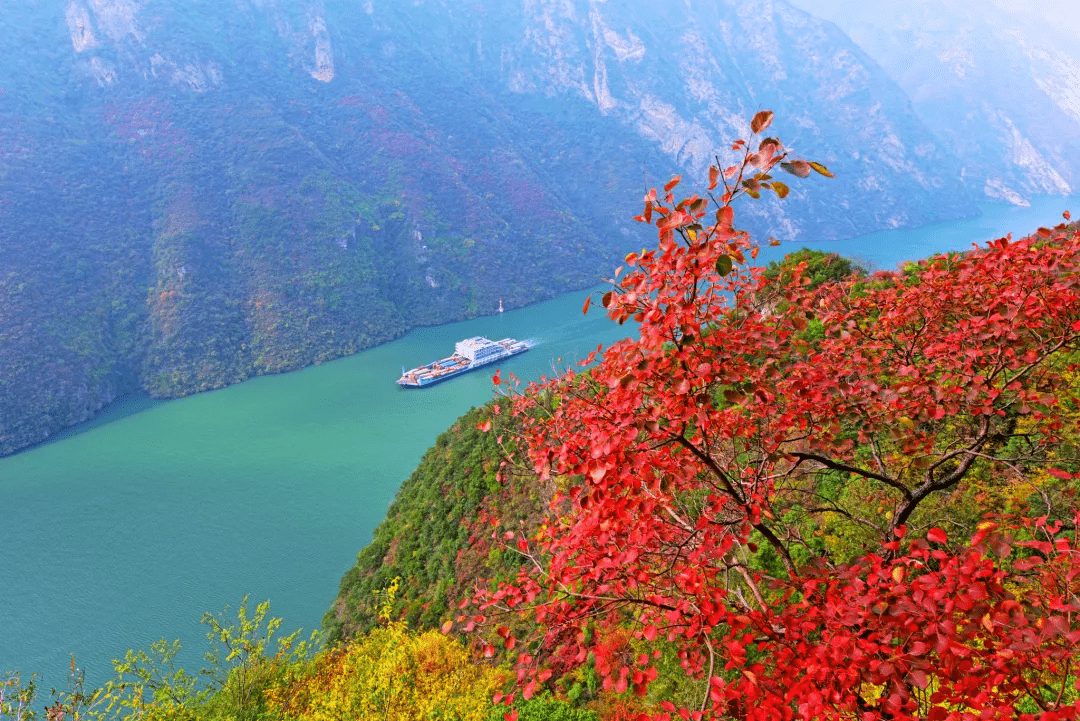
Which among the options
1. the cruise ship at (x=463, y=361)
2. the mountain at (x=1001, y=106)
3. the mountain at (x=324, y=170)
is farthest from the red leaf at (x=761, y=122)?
the mountain at (x=1001, y=106)

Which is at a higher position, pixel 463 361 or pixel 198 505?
pixel 463 361

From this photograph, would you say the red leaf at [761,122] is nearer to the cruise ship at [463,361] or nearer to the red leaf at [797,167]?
the red leaf at [797,167]

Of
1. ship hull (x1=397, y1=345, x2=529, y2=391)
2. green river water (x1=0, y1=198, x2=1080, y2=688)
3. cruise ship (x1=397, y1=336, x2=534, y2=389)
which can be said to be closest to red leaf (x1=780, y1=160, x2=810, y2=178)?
green river water (x1=0, y1=198, x2=1080, y2=688)

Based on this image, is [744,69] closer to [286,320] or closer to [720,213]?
[286,320]

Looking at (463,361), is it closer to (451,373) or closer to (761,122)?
(451,373)

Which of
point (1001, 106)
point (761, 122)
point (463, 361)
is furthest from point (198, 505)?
point (1001, 106)

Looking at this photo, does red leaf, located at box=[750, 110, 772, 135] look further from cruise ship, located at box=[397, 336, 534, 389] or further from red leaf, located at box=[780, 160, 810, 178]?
cruise ship, located at box=[397, 336, 534, 389]
